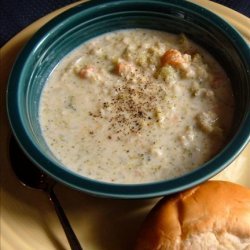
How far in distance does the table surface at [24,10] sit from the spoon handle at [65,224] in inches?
40.2

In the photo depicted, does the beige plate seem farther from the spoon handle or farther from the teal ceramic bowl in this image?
the teal ceramic bowl

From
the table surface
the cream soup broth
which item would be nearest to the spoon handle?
the cream soup broth

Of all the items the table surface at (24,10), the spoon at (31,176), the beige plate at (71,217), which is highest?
the table surface at (24,10)

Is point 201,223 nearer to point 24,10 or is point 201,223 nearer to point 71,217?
point 71,217

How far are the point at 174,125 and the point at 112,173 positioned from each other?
313 millimetres

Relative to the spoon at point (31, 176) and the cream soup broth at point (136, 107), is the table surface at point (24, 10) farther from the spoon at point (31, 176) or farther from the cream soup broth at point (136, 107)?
the spoon at point (31, 176)

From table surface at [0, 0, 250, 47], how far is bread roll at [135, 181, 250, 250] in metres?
1.21

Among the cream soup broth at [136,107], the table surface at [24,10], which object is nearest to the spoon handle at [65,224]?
the cream soup broth at [136,107]

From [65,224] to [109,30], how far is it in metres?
0.95

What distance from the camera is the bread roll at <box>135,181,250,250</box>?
1.73 m

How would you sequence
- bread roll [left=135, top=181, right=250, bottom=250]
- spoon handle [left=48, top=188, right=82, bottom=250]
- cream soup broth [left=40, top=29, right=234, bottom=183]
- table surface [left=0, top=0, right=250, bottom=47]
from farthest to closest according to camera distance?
table surface [left=0, top=0, right=250, bottom=47] < cream soup broth [left=40, top=29, right=234, bottom=183] < spoon handle [left=48, top=188, right=82, bottom=250] < bread roll [left=135, top=181, right=250, bottom=250]

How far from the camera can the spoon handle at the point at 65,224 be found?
1.83 metres

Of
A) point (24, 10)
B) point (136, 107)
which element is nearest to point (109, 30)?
point (136, 107)

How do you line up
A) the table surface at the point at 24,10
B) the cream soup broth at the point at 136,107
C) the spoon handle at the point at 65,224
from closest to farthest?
the spoon handle at the point at 65,224 → the cream soup broth at the point at 136,107 → the table surface at the point at 24,10
